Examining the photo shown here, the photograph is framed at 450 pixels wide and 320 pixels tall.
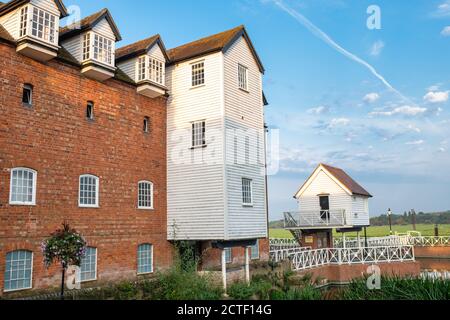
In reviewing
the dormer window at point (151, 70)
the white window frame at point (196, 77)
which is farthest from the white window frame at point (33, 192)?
the white window frame at point (196, 77)

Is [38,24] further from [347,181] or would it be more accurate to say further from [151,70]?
[347,181]

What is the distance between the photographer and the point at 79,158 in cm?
1688

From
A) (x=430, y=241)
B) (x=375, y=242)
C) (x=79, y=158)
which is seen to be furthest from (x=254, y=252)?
(x=430, y=241)

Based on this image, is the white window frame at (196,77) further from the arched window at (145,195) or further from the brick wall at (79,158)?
the arched window at (145,195)

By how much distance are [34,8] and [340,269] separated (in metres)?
23.6

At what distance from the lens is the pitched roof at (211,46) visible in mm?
20031

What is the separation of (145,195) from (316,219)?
16.5m

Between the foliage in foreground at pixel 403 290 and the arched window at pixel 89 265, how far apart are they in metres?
9.75

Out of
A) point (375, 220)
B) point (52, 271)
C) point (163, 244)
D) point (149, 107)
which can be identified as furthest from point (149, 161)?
point (375, 220)
